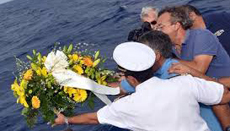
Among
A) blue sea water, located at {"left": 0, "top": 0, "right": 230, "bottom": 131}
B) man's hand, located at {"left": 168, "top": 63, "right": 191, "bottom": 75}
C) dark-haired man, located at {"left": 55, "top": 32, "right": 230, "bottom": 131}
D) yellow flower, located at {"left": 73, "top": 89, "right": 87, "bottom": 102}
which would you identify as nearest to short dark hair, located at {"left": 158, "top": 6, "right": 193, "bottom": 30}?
man's hand, located at {"left": 168, "top": 63, "right": 191, "bottom": 75}

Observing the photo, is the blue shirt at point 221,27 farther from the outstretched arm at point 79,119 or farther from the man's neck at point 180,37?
the outstretched arm at point 79,119

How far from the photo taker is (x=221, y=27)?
18.2 ft

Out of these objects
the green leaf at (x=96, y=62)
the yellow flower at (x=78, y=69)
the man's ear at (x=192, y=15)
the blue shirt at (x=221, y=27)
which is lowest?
the blue shirt at (x=221, y=27)

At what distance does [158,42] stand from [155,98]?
44 cm

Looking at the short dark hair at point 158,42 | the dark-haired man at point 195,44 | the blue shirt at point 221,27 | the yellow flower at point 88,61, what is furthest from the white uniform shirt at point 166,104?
the blue shirt at point 221,27

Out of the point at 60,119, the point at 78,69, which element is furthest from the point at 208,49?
the point at 60,119

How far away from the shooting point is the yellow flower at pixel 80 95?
137 inches

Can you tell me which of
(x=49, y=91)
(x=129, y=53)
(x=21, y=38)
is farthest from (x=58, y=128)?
(x=21, y=38)

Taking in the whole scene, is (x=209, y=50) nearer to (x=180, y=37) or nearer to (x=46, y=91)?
(x=180, y=37)

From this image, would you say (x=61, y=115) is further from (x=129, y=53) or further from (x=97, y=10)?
(x=97, y=10)

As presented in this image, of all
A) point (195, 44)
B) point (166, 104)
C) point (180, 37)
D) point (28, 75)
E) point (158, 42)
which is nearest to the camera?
point (166, 104)

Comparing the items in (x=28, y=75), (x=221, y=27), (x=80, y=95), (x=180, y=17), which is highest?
(x=180, y=17)

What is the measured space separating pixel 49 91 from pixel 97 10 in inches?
700

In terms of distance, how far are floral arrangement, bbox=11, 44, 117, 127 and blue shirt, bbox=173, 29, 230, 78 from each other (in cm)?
89
